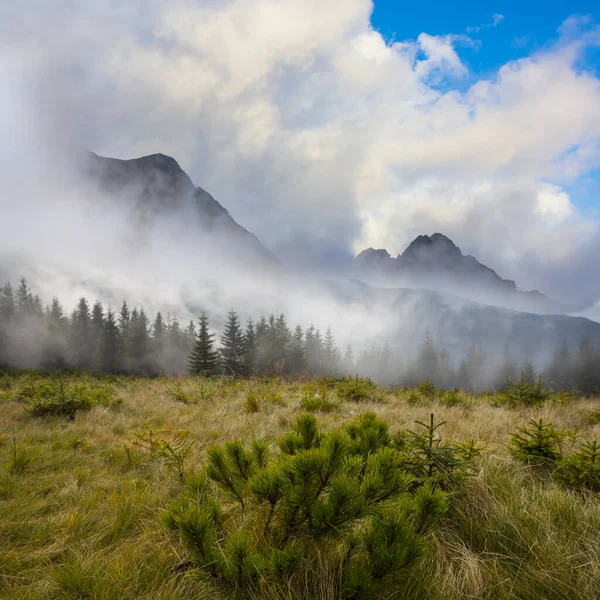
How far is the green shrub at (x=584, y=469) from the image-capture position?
2.72 m

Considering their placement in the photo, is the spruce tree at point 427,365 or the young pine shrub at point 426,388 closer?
the young pine shrub at point 426,388

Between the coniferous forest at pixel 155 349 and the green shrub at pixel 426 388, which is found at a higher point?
the green shrub at pixel 426 388

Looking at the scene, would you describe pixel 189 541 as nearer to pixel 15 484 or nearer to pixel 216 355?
pixel 15 484

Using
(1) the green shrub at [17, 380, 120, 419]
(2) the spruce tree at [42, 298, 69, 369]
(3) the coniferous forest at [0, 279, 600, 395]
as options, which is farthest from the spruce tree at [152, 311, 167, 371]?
(1) the green shrub at [17, 380, 120, 419]

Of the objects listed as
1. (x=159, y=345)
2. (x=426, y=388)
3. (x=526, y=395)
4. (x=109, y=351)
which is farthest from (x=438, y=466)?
(x=159, y=345)

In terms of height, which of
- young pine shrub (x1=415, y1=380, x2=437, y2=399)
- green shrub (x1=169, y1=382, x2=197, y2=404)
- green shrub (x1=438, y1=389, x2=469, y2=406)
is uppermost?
green shrub (x1=438, y1=389, x2=469, y2=406)

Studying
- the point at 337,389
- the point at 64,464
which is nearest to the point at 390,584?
the point at 64,464

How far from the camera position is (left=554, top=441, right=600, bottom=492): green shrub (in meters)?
2.72

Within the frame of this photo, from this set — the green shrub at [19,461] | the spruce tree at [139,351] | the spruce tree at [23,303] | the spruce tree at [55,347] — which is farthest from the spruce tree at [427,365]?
the spruce tree at [23,303]

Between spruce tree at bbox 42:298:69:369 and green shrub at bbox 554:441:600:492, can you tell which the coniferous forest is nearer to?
spruce tree at bbox 42:298:69:369

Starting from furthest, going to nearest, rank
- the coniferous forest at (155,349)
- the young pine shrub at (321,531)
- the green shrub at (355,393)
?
the coniferous forest at (155,349) → the green shrub at (355,393) → the young pine shrub at (321,531)

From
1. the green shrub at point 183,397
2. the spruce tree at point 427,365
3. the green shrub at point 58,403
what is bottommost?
the spruce tree at point 427,365

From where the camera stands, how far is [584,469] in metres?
2.75

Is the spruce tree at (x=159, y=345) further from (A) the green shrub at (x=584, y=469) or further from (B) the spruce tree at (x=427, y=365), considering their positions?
(A) the green shrub at (x=584, y=469)
